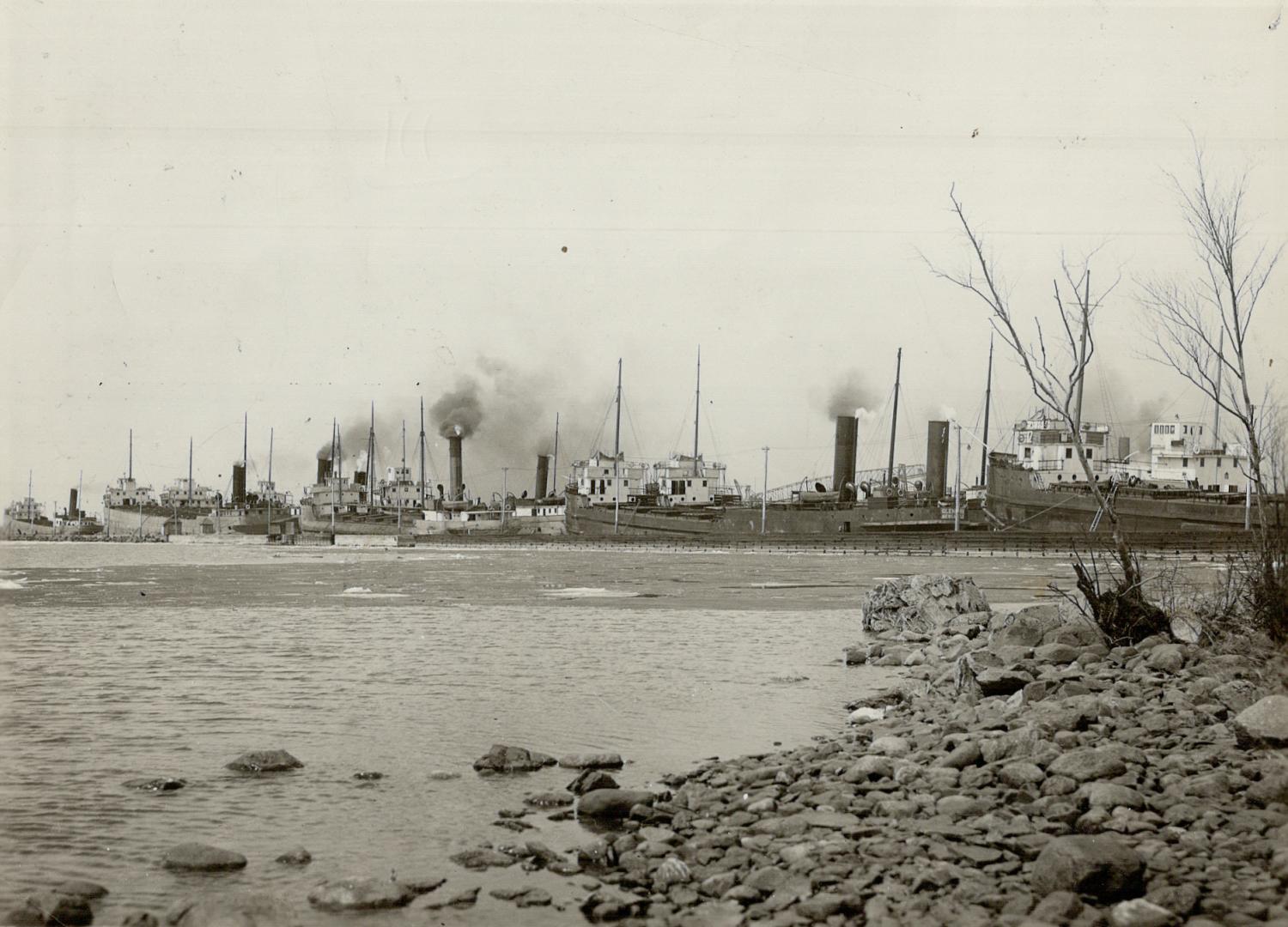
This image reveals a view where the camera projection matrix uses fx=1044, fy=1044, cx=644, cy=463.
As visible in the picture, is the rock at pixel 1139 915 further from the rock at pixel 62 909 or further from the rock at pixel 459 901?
→ the rock at pixel 62 909

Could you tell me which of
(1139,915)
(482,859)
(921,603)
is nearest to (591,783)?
(482,859)

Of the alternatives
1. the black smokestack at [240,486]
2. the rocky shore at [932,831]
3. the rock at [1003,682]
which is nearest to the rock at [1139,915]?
the rocky shore at [932,831]

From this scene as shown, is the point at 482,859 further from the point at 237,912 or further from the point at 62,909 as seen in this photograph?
the point at 62,909

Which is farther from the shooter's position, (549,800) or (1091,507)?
(1091,507)

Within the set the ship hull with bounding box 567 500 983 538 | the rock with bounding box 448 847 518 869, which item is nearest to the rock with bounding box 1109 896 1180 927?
the rock with bounding box 448 847 518 869

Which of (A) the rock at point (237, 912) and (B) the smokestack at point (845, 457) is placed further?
(B) the smokestack at point (845, 457)

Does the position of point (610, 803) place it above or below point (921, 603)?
below

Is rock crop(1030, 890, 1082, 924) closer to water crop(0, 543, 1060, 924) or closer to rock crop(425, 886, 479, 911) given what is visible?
water crop(0, 543, 1060, 924)
